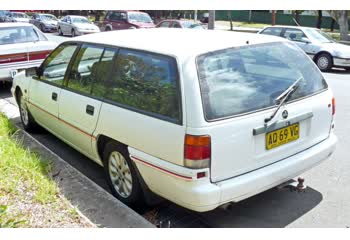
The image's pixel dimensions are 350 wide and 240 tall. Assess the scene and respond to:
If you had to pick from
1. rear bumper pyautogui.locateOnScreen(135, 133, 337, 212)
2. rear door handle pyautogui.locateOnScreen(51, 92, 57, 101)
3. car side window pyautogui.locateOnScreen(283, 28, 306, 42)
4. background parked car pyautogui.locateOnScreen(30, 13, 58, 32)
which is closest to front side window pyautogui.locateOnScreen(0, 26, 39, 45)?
rear door handle pyautogui.locateOnScreen(51, 92, 57, 101)

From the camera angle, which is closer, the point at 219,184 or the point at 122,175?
the point at 219,184

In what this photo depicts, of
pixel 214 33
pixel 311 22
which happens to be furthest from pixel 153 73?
pixel 311 22

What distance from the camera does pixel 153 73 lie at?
322 centimetres

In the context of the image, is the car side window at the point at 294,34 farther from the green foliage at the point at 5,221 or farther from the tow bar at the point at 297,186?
the green foliage at the point at 5,221

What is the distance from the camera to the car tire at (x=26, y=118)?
5.51 metres

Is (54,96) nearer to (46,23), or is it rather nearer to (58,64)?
(58,64)

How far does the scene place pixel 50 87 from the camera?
15.1 feet

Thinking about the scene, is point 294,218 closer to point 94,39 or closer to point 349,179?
point 349,179

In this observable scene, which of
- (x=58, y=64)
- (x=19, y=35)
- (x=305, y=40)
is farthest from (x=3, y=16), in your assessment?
(x=58, y=64)

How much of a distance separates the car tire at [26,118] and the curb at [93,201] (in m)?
1.38

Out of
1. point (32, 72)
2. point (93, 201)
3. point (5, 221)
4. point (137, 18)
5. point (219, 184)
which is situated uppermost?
point (137, 18)

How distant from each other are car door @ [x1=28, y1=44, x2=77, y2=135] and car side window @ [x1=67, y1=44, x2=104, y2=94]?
0.20 metres

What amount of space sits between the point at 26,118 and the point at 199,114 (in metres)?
3.71

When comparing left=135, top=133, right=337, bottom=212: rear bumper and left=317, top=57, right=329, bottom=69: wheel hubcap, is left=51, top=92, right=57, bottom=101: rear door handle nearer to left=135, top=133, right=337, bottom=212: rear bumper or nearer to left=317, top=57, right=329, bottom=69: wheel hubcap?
left=135, top=133, right=337, bottom=212: rear bumper
